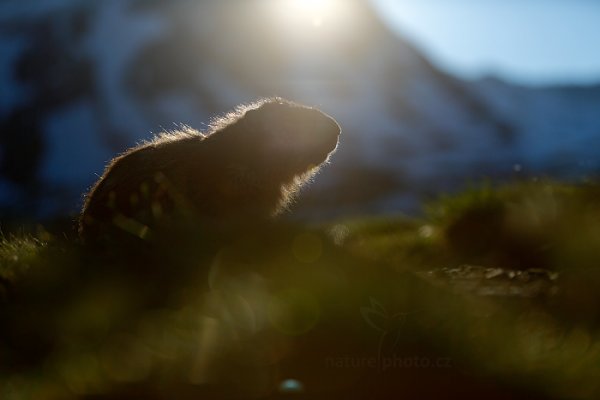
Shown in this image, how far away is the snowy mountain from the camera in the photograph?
45.2 m

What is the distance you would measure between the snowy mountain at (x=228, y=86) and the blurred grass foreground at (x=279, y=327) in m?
32.2

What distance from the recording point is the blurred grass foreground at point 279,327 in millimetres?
3832

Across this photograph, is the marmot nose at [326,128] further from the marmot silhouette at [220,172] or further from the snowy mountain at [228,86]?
the snowy mountain at [228,86]

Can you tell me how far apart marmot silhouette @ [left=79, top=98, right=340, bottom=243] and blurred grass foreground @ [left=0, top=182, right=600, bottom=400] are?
0.75m

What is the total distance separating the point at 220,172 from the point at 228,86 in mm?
46521

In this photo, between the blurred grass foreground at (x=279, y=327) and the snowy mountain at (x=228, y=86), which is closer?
the blurred grass foreground at (x=279, y=327)

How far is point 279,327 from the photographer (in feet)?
13.7

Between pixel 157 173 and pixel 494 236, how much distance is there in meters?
4.53

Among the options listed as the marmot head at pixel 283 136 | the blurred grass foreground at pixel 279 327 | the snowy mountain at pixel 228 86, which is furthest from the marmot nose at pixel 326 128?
the snowy mountain at pixel 228 86

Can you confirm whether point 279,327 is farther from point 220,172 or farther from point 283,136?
point 283,136

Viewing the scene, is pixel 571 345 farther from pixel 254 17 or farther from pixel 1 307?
pixel 254 17

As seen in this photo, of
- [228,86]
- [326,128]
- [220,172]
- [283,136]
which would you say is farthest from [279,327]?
[228,86]

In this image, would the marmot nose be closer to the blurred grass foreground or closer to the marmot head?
the marmot head

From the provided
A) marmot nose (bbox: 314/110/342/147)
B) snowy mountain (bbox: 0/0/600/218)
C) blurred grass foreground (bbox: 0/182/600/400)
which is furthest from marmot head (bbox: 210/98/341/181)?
snowy mountain (bbox: 0/0/600/218)
